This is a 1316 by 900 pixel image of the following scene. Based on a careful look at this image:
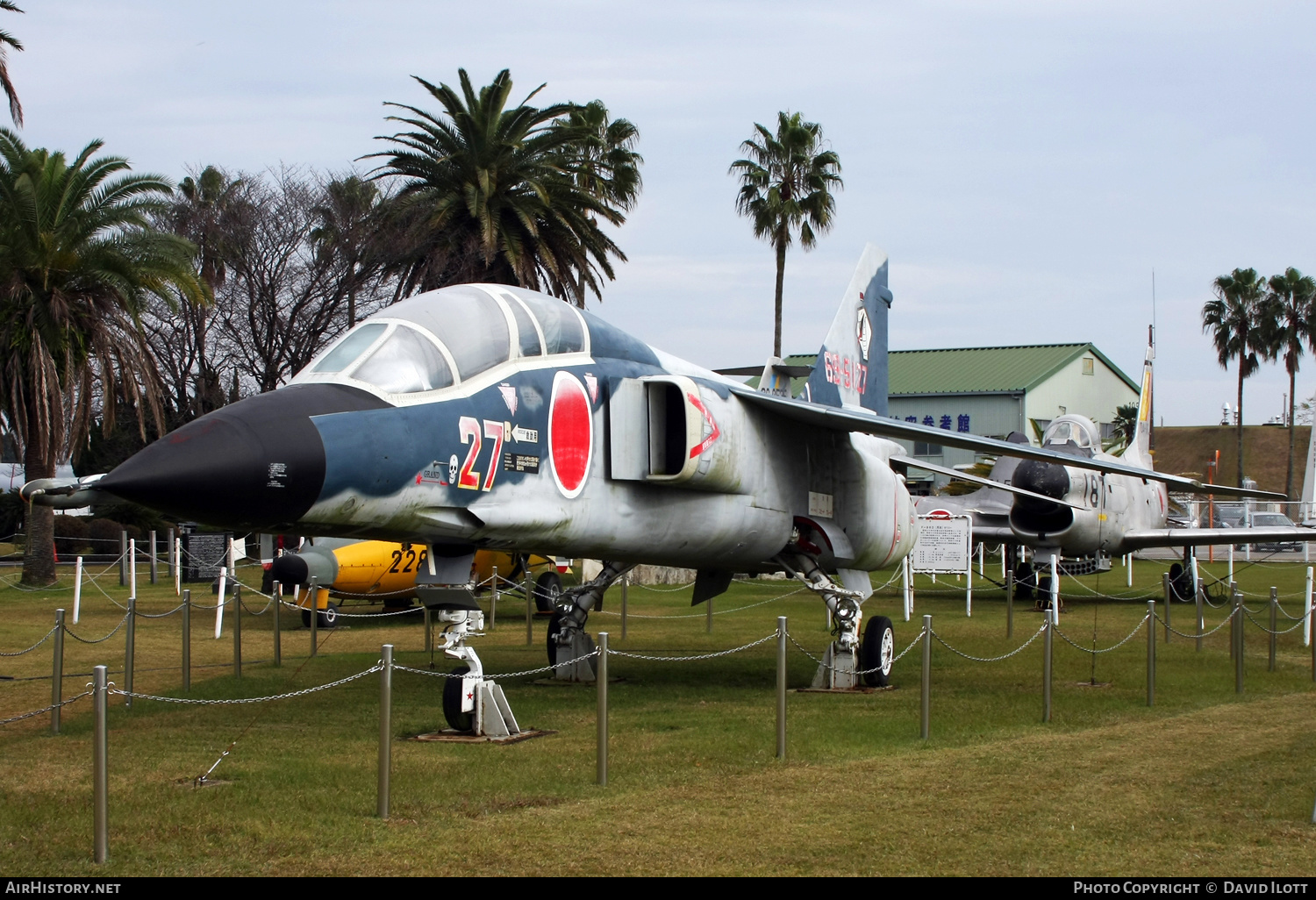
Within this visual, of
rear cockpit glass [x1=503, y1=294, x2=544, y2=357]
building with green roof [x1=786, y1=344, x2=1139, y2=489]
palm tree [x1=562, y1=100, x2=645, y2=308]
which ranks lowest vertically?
rear cockpit glass [x1=503, y1=294, x2=544, y2=357]

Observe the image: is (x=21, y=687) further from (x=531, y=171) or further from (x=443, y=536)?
(x=531, y=171)

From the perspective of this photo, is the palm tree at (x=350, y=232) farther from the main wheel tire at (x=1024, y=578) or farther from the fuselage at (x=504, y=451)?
the fuselage at (x=504, y=451)

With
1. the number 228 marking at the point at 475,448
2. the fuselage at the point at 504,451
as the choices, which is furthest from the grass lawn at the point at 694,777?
the number 228 marking at the point at 475,448

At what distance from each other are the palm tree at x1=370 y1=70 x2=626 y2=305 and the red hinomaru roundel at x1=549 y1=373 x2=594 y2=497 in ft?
64.9

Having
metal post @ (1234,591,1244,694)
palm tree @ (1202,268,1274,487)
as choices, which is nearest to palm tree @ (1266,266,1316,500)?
palm tree @ (1202,268,1274,487)

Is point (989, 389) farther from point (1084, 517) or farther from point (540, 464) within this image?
point (540, 464)

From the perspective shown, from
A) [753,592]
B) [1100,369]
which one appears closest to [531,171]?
[753,592]

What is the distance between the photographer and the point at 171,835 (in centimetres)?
619

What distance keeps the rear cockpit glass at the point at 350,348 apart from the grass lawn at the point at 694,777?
2695 millimetres

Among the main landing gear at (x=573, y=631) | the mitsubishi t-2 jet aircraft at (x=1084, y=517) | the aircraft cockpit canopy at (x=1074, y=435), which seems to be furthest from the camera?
the aircraft cockpit canopy at (x=1074, y=435)

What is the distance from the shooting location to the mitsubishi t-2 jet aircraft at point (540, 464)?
7473 millimetres

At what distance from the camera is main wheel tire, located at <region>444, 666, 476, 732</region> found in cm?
920

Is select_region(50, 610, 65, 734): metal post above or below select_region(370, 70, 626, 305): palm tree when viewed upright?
below

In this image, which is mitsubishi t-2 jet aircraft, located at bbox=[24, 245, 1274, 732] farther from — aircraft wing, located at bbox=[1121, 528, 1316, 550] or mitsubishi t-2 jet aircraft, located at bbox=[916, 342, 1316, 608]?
aircraft wing, located at bbox=[1121, 528, 1316, 550]
